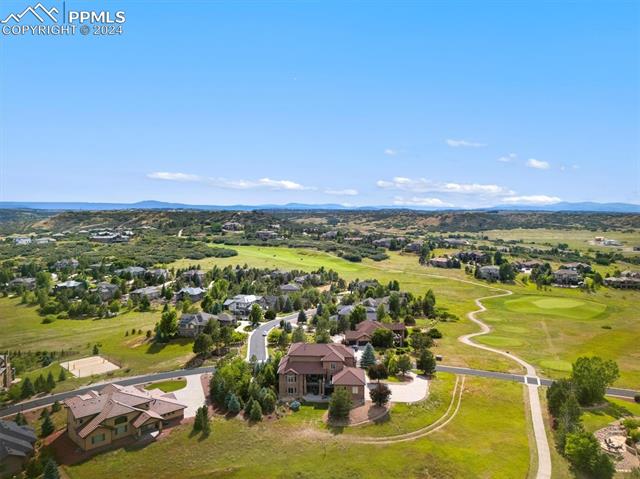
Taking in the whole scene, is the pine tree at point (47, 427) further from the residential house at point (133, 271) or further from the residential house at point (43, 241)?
the residential house at point (43, 241)

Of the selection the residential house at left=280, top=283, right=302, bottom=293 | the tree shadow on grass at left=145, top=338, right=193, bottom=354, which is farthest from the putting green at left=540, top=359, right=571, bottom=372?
the residential house at left=280, top=283, right=302, bottom=293

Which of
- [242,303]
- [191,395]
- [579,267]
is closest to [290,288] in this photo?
[242,303]

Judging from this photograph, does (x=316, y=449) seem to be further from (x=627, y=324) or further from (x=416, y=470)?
(x=627, y=324)

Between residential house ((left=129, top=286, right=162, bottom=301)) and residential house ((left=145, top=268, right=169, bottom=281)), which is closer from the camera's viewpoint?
residential house ((left=129, top=286, right=162, bottom=301))

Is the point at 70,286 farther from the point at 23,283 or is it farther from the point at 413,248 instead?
the point at 413,248

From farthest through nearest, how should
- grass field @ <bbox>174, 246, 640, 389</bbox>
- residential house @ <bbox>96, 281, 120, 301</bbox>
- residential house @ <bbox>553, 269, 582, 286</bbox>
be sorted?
residential house @ <bbox>553, 269, 582, 286</bbox>, residential house @ <bbox>96, 281, 120, 301</bbox>, grass field @ <bbox>174, 246, 640, 389</bbox>

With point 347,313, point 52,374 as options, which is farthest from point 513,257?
point 52,374

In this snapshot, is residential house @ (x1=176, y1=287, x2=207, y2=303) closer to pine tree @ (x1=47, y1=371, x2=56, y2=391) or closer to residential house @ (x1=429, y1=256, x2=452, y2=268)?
pine tree @ (x1=47, y1=371, x2=56, y2=391)
